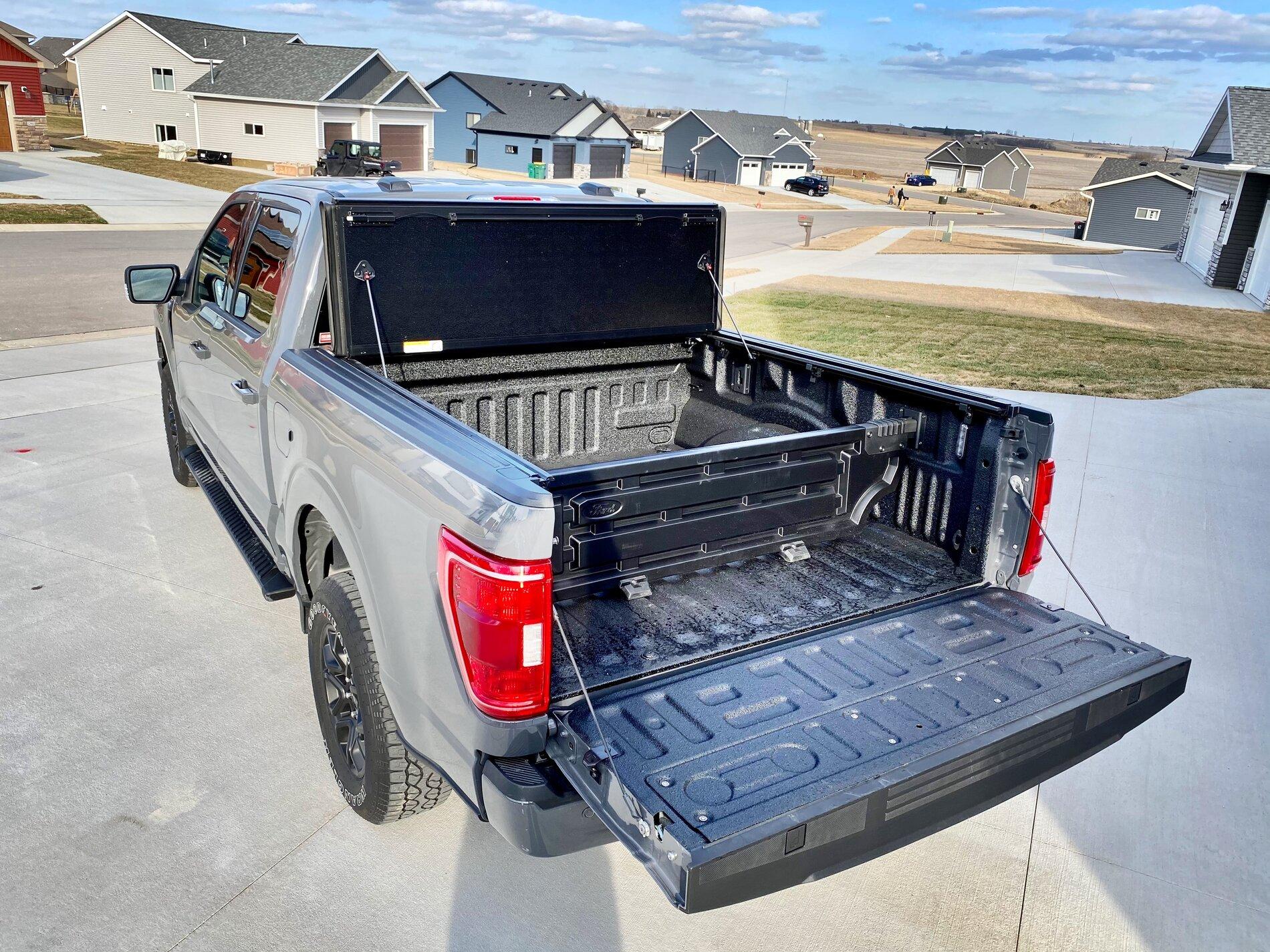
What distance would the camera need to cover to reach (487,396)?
447 centimetres

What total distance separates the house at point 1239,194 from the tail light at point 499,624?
23876 mm

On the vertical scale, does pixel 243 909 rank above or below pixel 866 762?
below

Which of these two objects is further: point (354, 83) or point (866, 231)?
point (354, 83)

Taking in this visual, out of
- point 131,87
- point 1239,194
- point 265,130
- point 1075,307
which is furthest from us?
point 131,87

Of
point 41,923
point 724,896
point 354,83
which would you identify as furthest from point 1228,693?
point 354,83

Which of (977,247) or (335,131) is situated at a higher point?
(335,131)

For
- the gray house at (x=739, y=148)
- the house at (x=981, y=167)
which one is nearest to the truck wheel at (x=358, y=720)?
the gray house at (x=739, y=148)

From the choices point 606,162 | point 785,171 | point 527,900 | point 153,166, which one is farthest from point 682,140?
point 527,900

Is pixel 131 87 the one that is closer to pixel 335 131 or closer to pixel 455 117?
pixel 335 131

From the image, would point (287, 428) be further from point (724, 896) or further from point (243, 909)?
point (724, 896)

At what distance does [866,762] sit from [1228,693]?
3.12m

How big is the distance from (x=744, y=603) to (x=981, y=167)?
95208mm

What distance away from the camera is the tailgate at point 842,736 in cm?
227

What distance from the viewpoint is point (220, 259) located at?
16.1 ft
